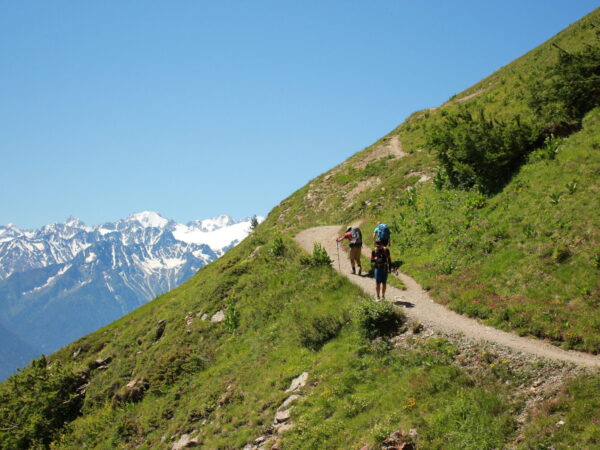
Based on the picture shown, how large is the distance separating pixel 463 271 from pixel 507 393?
8.99m

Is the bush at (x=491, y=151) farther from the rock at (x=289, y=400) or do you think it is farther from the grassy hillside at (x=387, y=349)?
the rock at (x=289, y=400)

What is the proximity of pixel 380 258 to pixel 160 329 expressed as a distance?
19528 millimetres

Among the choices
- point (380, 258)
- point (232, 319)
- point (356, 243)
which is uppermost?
point (356, 243)

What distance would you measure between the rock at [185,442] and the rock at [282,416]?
4.08 m

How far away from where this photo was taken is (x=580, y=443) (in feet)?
27.8

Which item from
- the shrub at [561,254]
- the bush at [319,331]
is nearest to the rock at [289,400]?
the bush at [319,331]

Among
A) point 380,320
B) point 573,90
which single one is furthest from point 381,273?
point 573,90

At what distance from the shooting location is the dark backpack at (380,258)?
18391mm

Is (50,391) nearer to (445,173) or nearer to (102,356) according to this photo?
(102,356)

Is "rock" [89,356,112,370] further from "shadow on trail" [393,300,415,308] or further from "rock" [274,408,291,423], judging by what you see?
"shadow on trail" [393,300,415,308]

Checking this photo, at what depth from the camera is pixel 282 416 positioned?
46.5 ft

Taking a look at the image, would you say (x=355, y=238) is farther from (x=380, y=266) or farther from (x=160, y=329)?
(x=160, y=329)

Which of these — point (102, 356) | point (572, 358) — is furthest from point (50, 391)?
point (572, 358)

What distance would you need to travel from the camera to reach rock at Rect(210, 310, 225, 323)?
84.8ft
